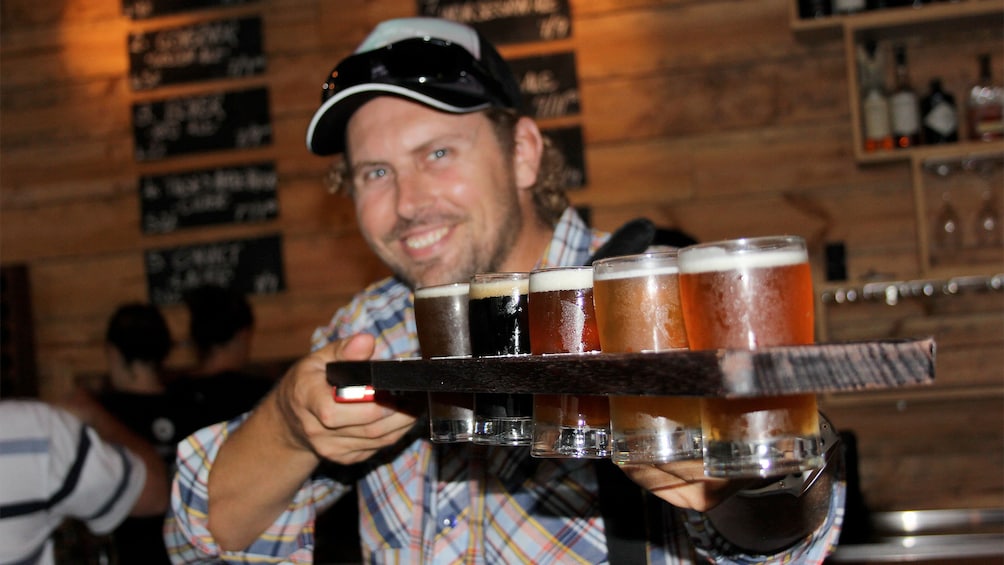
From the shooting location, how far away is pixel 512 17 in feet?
12.6

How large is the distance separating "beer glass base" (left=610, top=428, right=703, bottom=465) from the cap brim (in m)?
0.84

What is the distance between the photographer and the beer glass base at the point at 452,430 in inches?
46.9

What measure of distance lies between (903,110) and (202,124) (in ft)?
8.73

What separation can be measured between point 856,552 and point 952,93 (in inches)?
69.4

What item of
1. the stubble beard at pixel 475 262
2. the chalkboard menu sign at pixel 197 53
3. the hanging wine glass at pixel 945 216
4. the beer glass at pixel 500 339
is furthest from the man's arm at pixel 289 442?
the chalkboard menu sign at pixel 197 53

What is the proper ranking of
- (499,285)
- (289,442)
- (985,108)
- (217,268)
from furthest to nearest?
(217,268) → (985,108) → (289,442) → (499,285)

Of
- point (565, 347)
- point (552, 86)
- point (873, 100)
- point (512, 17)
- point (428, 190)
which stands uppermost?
point (512, 17)

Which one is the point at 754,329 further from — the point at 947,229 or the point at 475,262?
the point at 947,229

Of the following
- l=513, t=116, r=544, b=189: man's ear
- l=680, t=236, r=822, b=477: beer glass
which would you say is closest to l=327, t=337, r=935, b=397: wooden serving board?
l=680, t=236, r=822, b=477: beer glass

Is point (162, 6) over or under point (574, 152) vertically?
over

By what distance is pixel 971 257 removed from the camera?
3475 millimetres

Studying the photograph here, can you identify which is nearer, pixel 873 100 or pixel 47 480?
pixel 47 480

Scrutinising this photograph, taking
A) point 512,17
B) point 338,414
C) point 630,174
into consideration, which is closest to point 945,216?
point 630,174

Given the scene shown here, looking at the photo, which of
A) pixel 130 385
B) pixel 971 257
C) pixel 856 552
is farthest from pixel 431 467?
pixel 971 257
